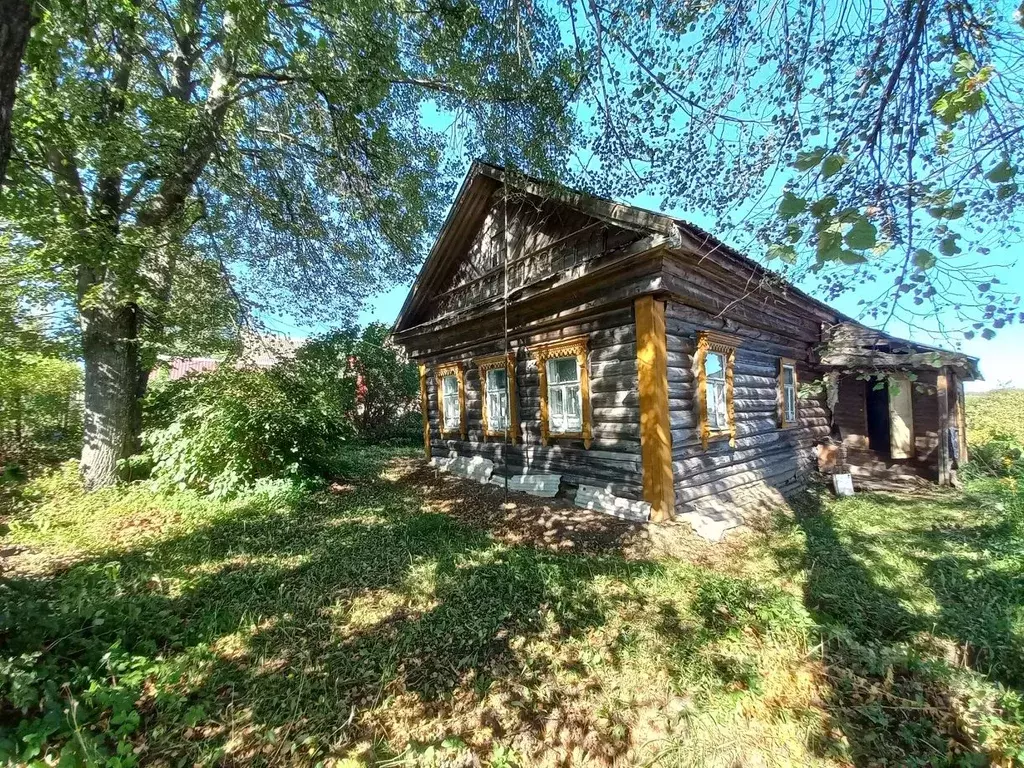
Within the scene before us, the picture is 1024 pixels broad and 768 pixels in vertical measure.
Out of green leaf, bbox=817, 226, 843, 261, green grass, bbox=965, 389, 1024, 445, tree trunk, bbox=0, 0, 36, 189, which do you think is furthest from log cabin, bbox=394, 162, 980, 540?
tree trunk, bbox=0, 0, 36, 189

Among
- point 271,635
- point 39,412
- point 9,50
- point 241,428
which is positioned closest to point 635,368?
point 271,635

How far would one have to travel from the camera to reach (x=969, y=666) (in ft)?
10.9

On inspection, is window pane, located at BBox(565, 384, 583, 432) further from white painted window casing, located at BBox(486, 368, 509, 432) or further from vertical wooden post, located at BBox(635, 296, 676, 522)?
white painted window casing, located at BBox(486, 368, 509, 432)

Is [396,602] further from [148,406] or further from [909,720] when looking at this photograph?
[148,406]

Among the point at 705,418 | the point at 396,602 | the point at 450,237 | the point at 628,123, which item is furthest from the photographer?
the point at 450,237

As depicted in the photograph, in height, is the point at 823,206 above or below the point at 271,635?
above

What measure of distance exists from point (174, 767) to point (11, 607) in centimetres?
195

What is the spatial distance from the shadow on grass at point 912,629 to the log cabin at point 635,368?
5.28ft

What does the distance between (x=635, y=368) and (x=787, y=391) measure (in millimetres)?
5796

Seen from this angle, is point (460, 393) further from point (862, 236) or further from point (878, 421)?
point (878, 421)

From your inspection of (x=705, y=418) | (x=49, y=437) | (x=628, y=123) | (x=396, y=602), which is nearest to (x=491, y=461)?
(x=705, y=418)

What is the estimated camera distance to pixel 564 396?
7969mm

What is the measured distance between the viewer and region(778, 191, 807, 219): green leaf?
1872 mm

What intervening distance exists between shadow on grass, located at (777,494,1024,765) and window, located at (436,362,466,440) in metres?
7.30
